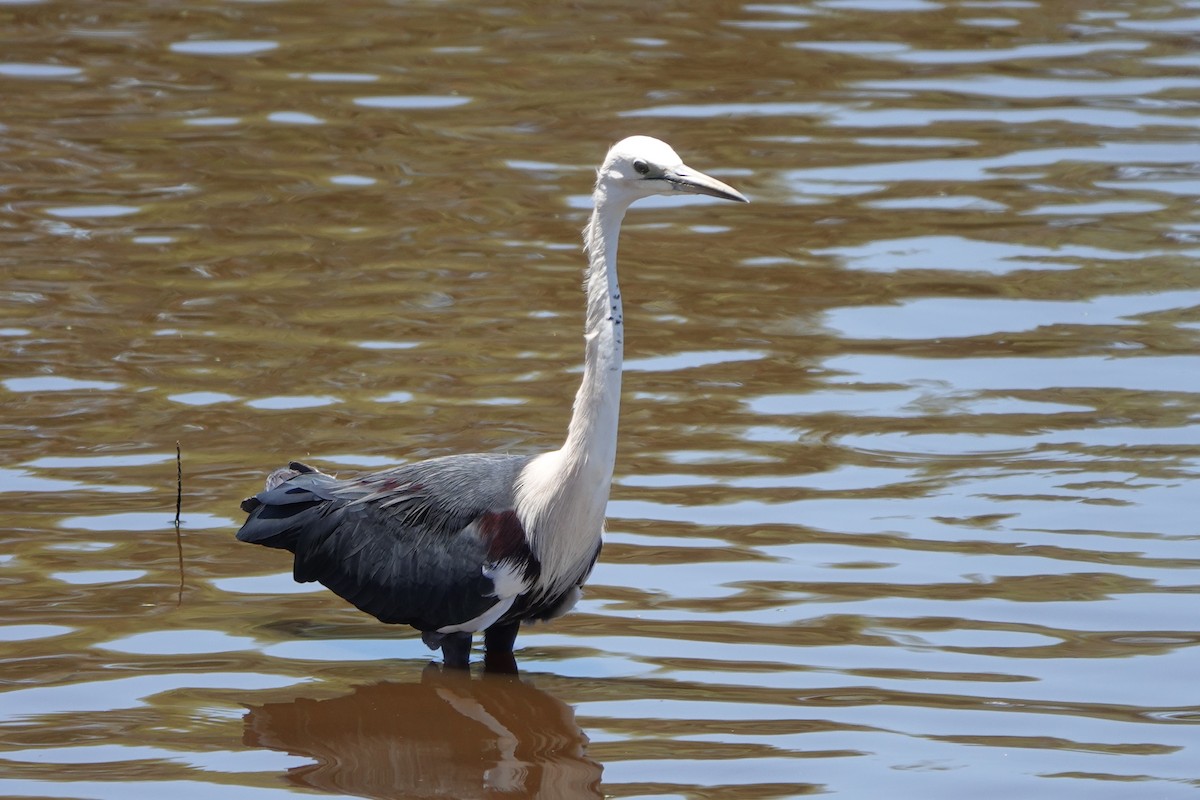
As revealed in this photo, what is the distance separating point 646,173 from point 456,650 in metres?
2.03

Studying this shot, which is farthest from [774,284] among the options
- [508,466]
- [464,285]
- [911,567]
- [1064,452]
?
[508,466]

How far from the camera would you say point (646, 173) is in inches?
286

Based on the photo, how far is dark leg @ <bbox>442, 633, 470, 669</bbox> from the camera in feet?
24.8

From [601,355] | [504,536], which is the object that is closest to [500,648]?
[504,536]

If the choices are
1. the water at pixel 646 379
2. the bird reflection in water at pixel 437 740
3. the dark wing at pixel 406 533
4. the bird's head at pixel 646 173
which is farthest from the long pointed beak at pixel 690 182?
the bird reflection in water at pixel 437 740

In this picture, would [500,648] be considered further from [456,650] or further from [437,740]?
[437,740]

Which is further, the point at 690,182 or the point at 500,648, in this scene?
the point at 500,648

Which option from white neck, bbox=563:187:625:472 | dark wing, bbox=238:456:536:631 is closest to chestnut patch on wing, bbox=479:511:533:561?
dark wing, bbox=238:456:536:631

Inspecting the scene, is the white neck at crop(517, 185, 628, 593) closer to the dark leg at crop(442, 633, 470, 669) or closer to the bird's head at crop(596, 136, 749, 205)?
the bird's head at crop(596, 136, 749, 205)

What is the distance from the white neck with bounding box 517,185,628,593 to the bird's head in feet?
0.26

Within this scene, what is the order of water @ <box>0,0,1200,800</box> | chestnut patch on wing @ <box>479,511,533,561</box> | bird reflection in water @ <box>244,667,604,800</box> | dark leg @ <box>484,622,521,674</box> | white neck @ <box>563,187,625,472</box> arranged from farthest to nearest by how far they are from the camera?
dark leg @ <box>484,622,521,674</box>
chestnut patch on wing @ <box>479,511,533,561</box>
white neck @ <box>563,187,625,472</box>
water @ <box>0,0,1200,800</box>
bird reflection in water @ <box>244,667,604,800</box>

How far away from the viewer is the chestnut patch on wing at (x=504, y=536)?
24.2ft

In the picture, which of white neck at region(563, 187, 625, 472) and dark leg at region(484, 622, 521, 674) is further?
dark leg at region(484, 622, 521, 674)

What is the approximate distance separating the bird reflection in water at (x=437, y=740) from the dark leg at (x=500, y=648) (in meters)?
0.07
